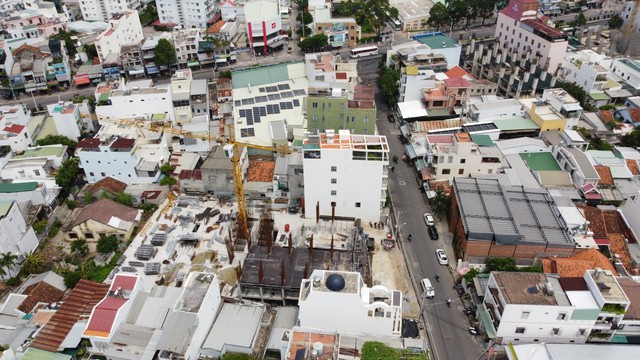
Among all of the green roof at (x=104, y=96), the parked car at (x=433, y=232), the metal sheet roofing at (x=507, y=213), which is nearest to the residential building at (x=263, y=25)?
the green roof at (x=104, y=96)

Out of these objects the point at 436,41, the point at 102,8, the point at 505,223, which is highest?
the point at 102,8

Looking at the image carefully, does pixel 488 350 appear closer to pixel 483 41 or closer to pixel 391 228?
pixel 391 228

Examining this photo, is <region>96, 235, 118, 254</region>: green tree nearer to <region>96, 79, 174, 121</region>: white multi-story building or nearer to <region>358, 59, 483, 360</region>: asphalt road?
<region>96, 79, 174, 121</region>: white multi-story building

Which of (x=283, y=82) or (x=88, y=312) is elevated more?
(x=283, y=82)

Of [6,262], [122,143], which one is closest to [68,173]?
[122,143]

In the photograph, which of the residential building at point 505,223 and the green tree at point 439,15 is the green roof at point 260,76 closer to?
the residential building at point 505,223

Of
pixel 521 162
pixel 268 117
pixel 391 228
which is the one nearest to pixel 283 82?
pixel 268 117

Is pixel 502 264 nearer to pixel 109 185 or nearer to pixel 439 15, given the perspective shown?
pixel 109 185
